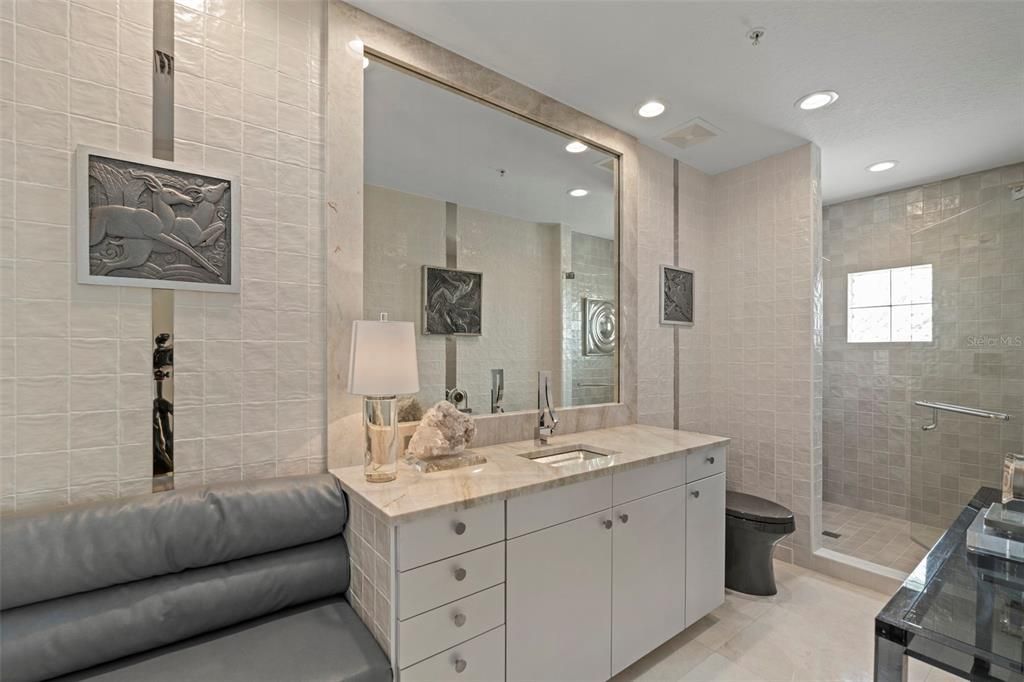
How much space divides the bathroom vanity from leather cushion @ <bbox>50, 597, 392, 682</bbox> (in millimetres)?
76

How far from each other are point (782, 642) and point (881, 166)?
3109 millimetres

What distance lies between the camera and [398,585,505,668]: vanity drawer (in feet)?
4.17

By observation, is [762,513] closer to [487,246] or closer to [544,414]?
[544,414]

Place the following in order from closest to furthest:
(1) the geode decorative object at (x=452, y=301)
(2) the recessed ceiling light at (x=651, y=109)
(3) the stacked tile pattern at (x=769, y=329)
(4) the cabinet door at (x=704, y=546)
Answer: (1) the geode decorative object at (x=452, y=301)
(4) the cabinet door at (x=704, y=546)
(2) the recessed ceiling light at (x=651, y=109)
(3) the stacked tile pattern at (x=769, y=329)

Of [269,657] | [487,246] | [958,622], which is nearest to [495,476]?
[269,657]

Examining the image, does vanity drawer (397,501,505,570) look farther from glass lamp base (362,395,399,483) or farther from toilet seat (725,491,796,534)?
toilet seat (725,491,796,534)

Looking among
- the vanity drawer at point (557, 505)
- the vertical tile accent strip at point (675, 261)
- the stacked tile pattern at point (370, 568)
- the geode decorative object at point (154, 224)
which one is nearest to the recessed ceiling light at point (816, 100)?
the vertical tile accent strip at point (675, 261)

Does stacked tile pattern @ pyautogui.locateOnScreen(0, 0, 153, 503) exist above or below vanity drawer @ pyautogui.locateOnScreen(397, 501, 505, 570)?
above

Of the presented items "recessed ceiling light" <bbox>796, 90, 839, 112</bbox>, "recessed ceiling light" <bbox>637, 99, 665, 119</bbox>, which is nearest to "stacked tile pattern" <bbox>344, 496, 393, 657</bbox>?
"recessed ceiling light" <bbox>637, 99, 665, 119</bbox>

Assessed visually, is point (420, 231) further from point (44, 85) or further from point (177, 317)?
point (44, 85)

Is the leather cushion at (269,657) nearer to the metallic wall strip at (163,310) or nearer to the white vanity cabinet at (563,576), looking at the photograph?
the white vanity cabinet at (563,576)

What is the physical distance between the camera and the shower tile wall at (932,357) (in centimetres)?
267

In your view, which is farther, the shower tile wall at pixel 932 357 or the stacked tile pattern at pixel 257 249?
the shower tile wall at pixel 932 357

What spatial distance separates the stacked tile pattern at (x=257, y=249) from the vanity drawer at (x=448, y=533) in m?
0.62
